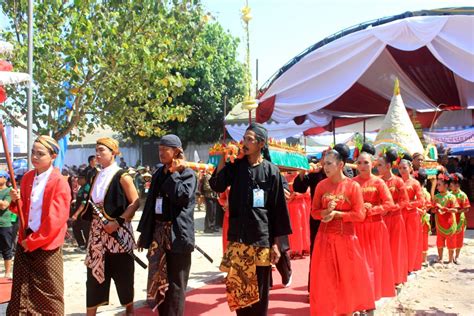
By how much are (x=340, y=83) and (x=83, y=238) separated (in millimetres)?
5803

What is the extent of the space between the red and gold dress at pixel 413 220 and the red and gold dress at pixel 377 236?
139cm

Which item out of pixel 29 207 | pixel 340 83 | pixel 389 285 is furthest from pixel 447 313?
pixel 340 83

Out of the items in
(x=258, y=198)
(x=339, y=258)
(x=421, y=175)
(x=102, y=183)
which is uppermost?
(x=421, y=175)

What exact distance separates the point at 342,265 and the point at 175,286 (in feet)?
4.97

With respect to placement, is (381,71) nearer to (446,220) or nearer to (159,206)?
(446,220)

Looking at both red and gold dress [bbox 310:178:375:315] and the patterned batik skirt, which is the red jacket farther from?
red and gold dress [bbox 310:178:375:315]

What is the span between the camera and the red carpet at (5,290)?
19.3ft

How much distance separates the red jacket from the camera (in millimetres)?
4145

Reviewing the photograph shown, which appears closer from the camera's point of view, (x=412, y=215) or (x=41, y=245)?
(x=41, y=245)

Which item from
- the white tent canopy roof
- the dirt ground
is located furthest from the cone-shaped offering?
the white tent canopy roof

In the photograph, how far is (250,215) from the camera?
4.09 metres

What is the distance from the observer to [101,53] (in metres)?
8.86

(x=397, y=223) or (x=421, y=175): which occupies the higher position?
(x=421, y=175)

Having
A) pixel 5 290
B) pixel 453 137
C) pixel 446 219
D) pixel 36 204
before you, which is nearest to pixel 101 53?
pixel 5 290
